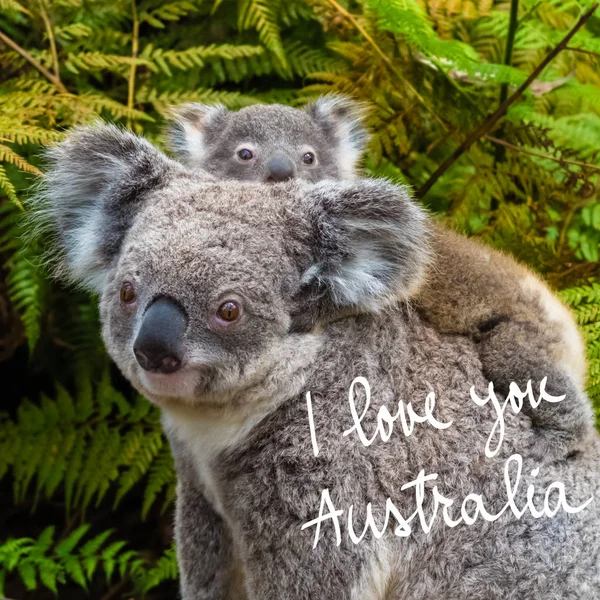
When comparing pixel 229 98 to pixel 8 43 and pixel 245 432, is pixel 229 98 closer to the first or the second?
pixel 8 43

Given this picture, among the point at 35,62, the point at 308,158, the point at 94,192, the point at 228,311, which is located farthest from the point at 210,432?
the point at 35,62

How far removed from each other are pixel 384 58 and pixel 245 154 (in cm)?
81

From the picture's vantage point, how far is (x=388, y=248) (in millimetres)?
2627

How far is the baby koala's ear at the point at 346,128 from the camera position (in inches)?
166

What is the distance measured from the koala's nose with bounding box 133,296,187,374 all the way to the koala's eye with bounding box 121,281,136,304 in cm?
14

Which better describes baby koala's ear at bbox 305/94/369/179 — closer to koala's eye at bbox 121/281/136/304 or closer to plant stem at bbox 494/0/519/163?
plant stem at bbox 494/0/519/163

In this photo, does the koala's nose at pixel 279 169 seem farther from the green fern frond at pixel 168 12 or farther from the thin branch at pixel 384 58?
the green fern frond at pixel 168 12

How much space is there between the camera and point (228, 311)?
2.42m

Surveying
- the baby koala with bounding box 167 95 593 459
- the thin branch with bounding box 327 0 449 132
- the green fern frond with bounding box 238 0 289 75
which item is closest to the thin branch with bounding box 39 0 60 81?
the green fern frond with bounding box 238 0 289 75

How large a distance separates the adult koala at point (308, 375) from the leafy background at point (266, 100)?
1.26 meters

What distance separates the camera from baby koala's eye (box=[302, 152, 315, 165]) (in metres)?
4.03

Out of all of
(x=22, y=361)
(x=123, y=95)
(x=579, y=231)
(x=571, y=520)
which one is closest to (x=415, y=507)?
(x=571, y=520)

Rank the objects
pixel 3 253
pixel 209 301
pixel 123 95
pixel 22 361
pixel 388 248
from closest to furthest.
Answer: pixel 209 301, pixel 388 248, pixel 123 95, pixel 3 253, pixel 22 361

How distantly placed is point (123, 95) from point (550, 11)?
Result: 2.19m
